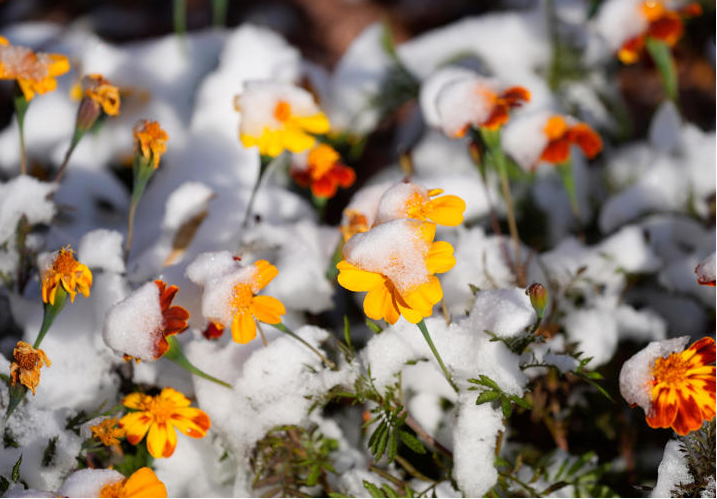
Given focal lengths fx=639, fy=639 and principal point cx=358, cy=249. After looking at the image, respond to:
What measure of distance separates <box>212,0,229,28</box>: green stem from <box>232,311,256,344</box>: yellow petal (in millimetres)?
1037

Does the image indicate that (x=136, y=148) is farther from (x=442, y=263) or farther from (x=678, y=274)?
(x=678, y=274)

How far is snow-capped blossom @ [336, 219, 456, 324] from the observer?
55 centimetres

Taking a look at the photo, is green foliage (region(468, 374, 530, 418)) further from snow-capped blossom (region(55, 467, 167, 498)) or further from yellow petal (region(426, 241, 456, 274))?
snow-capped blossom (region(55, 467, 167, 498))

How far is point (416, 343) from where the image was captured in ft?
2.35

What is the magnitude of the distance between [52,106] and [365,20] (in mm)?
723

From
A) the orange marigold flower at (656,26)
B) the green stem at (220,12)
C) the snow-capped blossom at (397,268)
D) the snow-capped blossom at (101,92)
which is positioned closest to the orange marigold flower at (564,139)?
the orange marigold flower at (656,26)

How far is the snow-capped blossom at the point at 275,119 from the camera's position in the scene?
799 mm

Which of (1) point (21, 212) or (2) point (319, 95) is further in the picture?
(2) point (319, 95)

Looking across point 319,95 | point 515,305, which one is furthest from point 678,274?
point 319,95

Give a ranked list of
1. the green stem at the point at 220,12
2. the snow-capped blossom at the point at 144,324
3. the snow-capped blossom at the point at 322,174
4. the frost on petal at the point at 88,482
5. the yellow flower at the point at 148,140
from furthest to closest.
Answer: the green stem at the point at 220,12
the snow-capped blossom at the point at 322,174
the yellow flower at the point at 148,140
the snow-capped blossom at the point at 144,324
the frost on petal at the point at 88,482

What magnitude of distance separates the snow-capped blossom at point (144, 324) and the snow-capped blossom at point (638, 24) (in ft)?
2.47

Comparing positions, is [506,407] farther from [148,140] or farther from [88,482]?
[148,140]

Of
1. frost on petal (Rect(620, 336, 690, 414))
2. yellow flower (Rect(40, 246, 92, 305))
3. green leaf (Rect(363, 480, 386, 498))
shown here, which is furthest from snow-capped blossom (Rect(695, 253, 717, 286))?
yellow flower (Rect(40, 246, 92, 305))

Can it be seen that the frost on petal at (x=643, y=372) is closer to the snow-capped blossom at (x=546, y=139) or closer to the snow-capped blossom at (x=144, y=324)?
the snow-capped blossom at (x=546, y=139)
